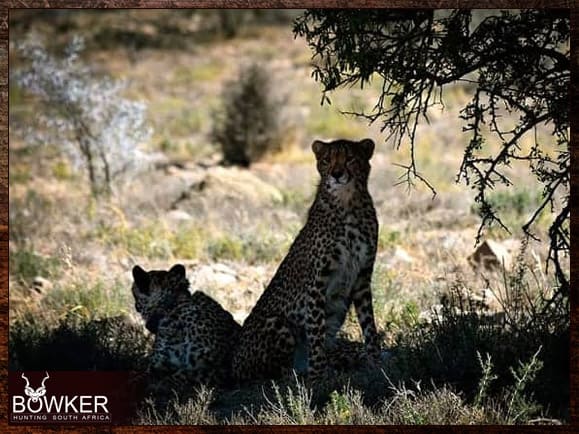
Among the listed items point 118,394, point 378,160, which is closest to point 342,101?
point 378,160

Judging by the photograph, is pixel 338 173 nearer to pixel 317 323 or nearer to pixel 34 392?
pixel 317 323

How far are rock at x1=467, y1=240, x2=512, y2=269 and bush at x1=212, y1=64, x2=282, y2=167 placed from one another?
8.11 meters

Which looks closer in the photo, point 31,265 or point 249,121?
point 31,265

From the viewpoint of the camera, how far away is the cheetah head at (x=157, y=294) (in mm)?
6910

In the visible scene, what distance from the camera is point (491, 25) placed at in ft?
20.1

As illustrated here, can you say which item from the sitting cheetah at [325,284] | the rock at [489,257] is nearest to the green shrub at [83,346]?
the sitting cheetah at [325,284]

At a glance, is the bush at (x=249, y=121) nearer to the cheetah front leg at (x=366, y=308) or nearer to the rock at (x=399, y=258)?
the rock at (x=399, y=258)

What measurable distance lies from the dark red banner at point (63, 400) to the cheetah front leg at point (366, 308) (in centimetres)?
158

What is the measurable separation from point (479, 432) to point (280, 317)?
1.78 meters

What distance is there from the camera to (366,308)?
662 cm

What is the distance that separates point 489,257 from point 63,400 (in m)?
4.84

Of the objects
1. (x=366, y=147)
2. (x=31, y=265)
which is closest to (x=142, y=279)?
(x=366, y=147)

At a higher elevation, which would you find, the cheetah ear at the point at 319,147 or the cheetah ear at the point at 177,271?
the cheetah ear at the point at 319,147

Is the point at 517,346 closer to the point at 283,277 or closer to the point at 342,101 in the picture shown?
the point at 283,277
